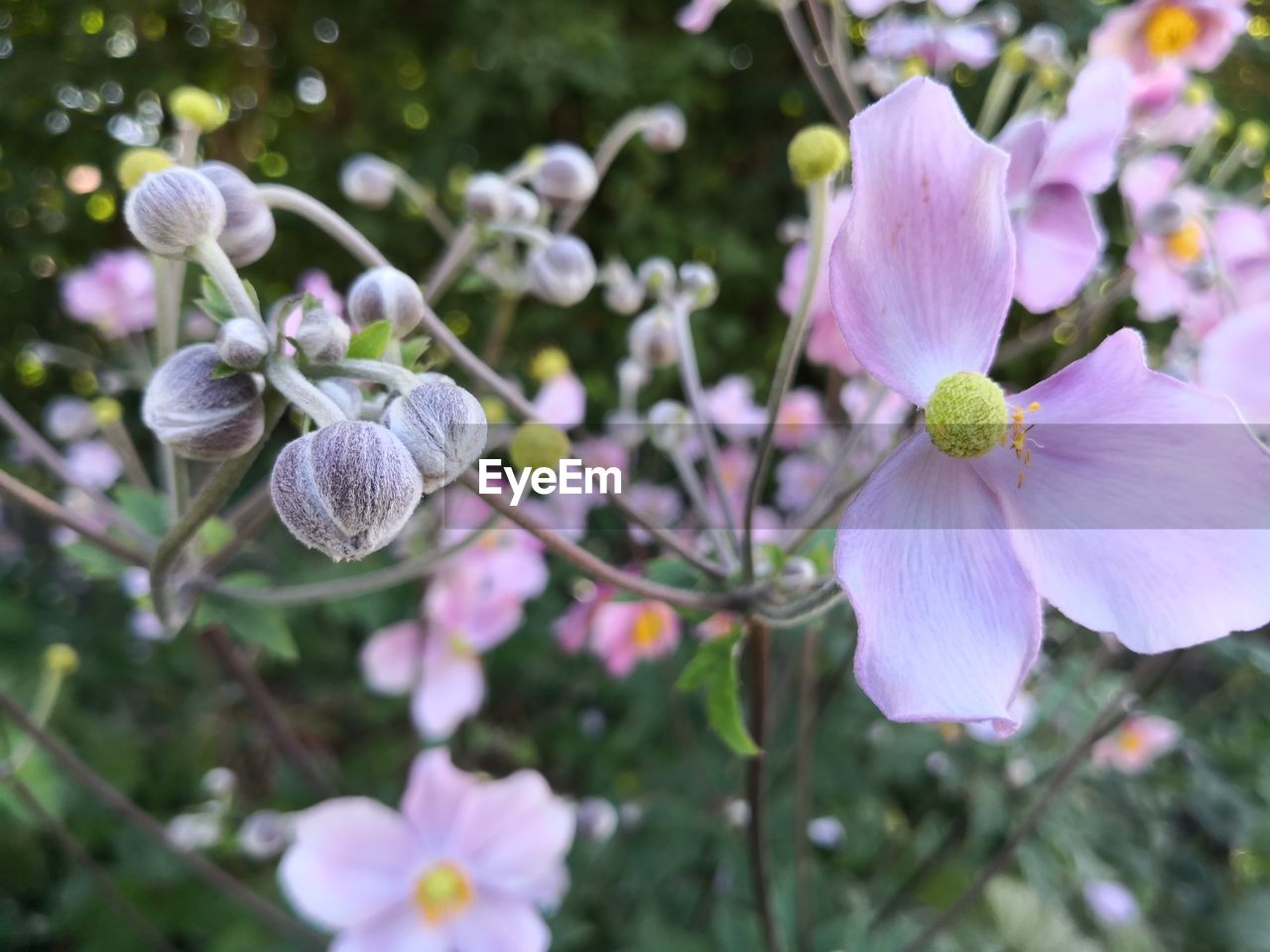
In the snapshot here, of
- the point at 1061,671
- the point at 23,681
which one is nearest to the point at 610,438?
the point at 1061,671

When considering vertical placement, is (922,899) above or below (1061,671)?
below

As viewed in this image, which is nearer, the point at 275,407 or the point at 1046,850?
the point at 275,407

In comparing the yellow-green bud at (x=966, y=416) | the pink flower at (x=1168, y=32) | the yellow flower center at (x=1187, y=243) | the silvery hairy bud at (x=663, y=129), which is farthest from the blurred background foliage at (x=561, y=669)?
the silvery hairy bud at (x=663, y=129)

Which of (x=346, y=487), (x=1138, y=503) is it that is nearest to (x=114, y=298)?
(x=346, y=487)

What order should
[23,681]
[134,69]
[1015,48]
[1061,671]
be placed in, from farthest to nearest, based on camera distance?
[134,69]
[23,681]
[1061,671]
[1015,48]

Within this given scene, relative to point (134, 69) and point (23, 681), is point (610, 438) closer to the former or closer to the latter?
point (23, 681)

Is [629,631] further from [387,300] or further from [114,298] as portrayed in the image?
[114,298]

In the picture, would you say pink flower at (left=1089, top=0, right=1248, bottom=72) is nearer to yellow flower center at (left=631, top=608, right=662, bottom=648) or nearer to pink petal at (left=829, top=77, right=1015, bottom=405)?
pink petal at (left=829, top=77, right=1015, bottom=405)
